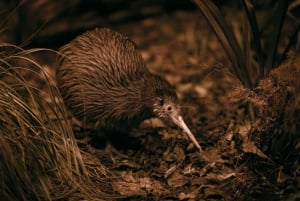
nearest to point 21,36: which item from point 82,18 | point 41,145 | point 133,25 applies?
point 82,18

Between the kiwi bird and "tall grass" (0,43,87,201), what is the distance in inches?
21.3

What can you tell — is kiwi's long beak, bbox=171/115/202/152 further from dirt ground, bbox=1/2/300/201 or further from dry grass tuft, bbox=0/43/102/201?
dry grass tuft, bbox=0/43/102/201

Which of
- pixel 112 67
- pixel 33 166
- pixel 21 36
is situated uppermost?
pixel 21 36

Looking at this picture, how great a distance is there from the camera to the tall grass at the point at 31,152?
9.31ft

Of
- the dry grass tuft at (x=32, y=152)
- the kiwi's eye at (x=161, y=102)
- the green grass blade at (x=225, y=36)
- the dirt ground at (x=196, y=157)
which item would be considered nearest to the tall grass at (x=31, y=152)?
the dry grass tuft at (x=32, y=152)

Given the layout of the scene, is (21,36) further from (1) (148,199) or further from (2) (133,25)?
(1) (148,199)

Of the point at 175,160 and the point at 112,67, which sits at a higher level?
the point at 112,67

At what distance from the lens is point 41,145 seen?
303 cm

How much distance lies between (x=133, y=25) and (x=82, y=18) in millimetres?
514

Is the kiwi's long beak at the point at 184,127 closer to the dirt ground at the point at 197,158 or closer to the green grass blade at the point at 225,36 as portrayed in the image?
the dirt ground at the point at 197,158

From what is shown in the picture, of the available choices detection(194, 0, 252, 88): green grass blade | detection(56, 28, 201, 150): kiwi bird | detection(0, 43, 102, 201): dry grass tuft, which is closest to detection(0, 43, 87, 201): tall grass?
detection(0, 43, 102, 201): dry grass tuft

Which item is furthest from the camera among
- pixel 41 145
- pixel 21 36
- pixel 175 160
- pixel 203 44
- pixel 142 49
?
pixel 142 49

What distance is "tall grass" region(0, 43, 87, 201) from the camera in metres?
2.84

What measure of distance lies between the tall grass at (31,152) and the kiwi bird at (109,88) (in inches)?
21.3
